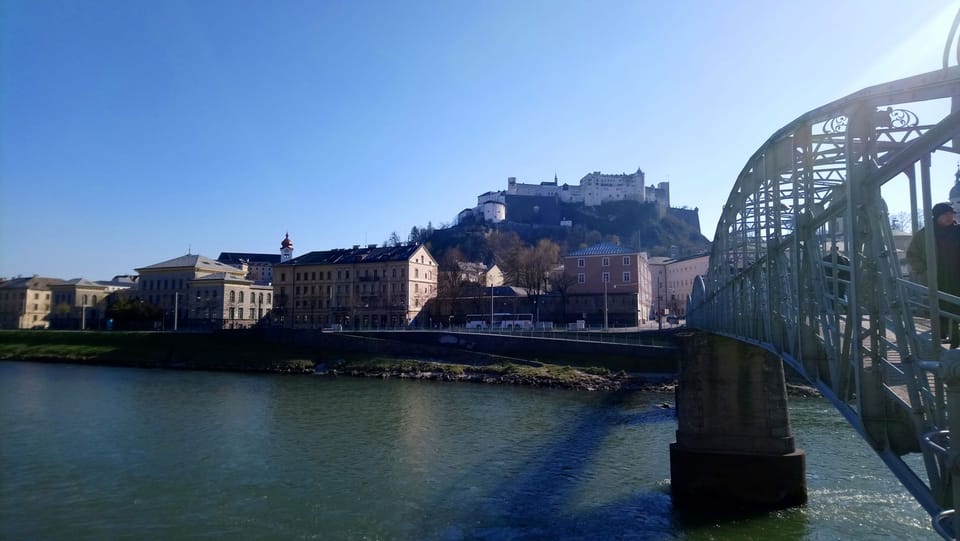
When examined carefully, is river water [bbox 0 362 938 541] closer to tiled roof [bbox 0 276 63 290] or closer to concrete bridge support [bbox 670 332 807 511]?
concrete bridge support [bbox 670 332 807 511]

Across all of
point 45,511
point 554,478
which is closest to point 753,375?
point 554,478

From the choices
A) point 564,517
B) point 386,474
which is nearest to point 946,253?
point 564,517

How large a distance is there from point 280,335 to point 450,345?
69.4ft

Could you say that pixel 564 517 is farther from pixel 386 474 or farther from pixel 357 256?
pixel 357 256

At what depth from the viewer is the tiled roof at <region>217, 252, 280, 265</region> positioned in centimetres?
15038

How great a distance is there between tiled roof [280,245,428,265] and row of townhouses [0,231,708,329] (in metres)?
0.18

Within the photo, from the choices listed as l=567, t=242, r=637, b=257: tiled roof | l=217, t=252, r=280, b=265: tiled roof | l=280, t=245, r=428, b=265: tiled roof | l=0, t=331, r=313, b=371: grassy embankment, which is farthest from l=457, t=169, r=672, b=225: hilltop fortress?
l=0, t=331, r=313, b=371: grassy embankment

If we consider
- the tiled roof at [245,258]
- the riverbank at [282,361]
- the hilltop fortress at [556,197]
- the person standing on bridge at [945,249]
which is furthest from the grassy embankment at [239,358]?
the hilltop fortress at [556,197]

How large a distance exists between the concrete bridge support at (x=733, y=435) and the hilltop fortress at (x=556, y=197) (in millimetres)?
146995

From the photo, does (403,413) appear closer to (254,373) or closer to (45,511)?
(45,511)

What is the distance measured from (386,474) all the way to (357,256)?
2942 inches

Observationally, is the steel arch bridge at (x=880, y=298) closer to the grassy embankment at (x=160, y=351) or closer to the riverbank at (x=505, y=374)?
the riverbank at (x=505, y=374)

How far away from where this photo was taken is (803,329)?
8.48 meters

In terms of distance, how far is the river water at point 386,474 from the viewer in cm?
1502
